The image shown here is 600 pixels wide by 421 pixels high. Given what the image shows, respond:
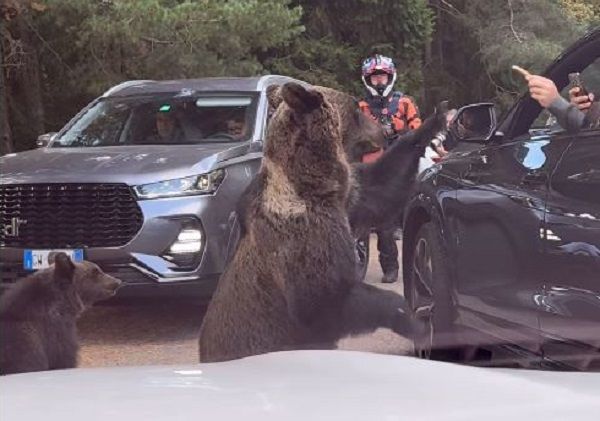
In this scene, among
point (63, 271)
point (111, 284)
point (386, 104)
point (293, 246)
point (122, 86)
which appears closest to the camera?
point (293, 246)

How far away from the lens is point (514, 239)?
12.7 feet

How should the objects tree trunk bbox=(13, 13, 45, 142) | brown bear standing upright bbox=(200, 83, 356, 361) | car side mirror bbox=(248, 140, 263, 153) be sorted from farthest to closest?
tree trunk bbox=(13, 13, 45, 142), car side mirror bbox=(248, 140, 263, 153), brown bear standing upright bbox=(200, 83, 356, 361)

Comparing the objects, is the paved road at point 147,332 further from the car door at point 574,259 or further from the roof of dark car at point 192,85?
the roof of dark car at point 192,85

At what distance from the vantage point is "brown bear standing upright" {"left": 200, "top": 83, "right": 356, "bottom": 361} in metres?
4.11

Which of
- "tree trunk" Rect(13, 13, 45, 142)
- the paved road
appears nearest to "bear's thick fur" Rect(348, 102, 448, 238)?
the paved road

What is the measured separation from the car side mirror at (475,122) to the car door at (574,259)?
0.90m

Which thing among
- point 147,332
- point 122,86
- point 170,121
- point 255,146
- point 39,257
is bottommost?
point 147,332

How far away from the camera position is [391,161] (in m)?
4.91

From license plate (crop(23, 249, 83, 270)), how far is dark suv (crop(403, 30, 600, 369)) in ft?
6.21

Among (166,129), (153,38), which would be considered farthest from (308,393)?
(153,38)

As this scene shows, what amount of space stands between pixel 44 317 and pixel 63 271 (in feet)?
0.89

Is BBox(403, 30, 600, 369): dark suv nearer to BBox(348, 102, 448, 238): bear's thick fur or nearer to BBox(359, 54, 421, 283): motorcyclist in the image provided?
BBox(348, 102, 448, 238): bear's thick fur

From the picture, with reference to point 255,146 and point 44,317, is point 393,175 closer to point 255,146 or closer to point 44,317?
point 255,146

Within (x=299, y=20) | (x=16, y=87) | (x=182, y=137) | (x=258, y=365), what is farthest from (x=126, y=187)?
(x=258, y=365)
